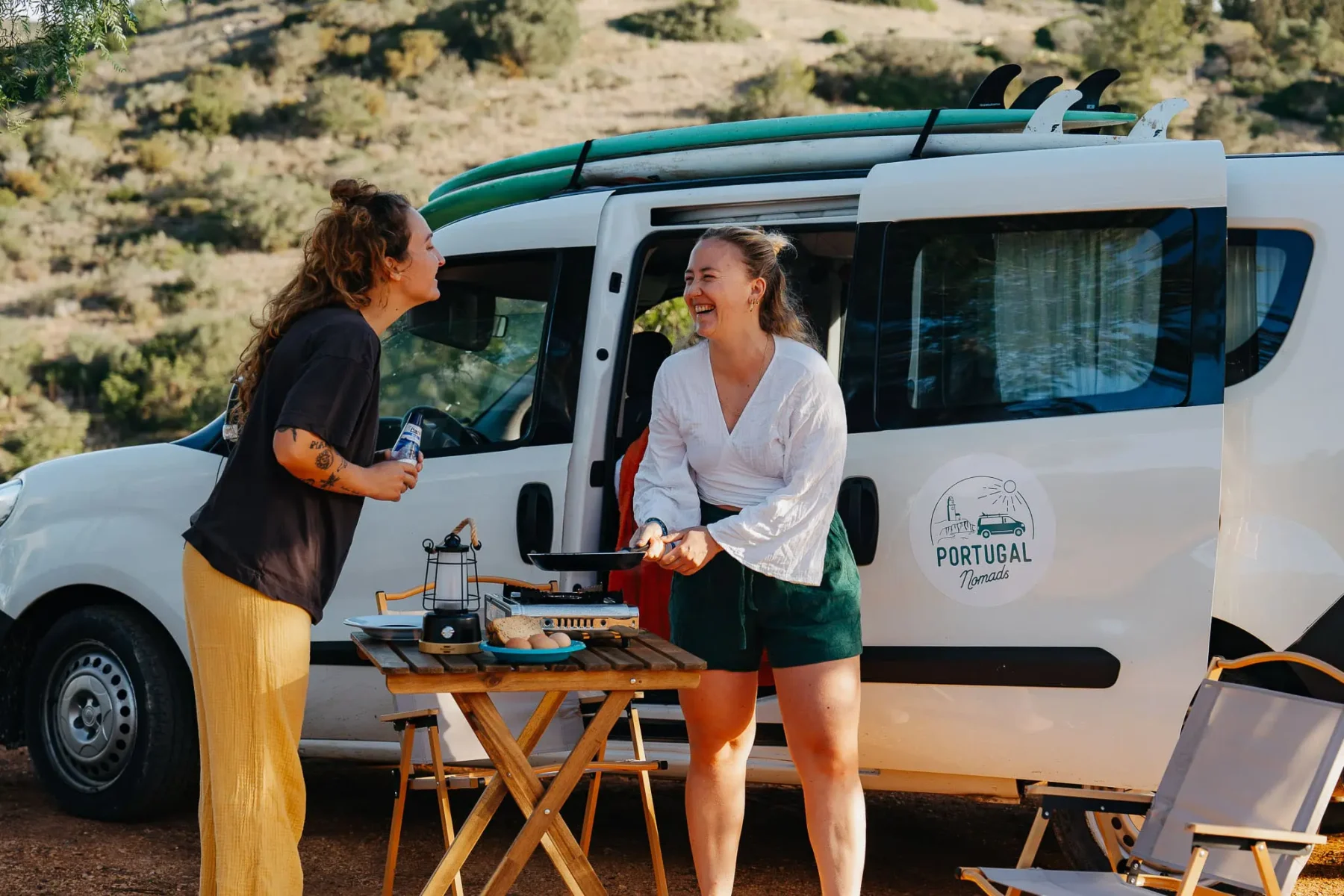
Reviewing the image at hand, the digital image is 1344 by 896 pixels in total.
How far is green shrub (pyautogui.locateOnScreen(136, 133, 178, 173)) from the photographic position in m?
27.8

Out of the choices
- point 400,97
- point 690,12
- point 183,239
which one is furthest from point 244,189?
point 690,12

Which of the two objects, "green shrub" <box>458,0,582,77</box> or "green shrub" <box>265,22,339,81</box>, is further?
"green shrub" <box>458,0,582,77</box>

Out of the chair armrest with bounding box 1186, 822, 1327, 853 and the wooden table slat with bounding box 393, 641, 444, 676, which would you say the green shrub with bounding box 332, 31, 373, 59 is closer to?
the wooden table slat with bounding box 393, 641, 444, 676

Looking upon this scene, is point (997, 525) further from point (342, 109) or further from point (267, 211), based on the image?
point (342, 109)

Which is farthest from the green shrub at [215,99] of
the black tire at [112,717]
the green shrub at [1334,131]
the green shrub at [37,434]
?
the black tire at [112,717]

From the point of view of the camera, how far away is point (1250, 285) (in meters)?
3.86

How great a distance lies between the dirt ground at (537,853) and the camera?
456 cm

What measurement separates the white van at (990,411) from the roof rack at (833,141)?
0.01 meters

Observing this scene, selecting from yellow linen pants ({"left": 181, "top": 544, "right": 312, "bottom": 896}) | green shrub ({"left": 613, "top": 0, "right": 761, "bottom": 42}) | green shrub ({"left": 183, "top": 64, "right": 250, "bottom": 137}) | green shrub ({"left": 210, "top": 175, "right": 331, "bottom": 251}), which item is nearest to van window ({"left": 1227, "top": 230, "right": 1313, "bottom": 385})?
yellow linen pants ({"left": 181, "top": 544, "right": 312, "bottom": 896})

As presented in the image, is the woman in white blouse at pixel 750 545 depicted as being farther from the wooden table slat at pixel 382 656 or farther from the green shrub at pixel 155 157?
the green shrub at pixel 155 157

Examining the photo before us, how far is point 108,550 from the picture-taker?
4.97 metres

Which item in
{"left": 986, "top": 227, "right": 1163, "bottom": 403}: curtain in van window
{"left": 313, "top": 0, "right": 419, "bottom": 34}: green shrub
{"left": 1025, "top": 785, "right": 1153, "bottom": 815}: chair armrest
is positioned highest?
{"left": 313, "top": 0, "right": 419, "bottom": 34}: green shrub

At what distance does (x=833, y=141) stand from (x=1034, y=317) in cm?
92

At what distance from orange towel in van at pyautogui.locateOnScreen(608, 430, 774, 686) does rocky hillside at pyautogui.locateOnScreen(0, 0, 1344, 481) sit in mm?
17285
